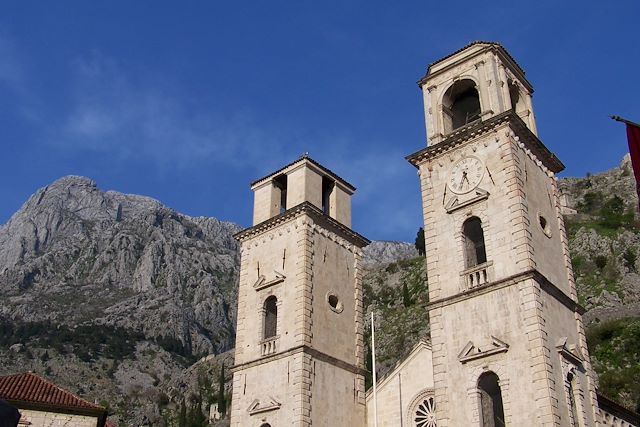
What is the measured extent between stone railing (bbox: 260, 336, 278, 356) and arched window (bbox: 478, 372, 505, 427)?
10.2m

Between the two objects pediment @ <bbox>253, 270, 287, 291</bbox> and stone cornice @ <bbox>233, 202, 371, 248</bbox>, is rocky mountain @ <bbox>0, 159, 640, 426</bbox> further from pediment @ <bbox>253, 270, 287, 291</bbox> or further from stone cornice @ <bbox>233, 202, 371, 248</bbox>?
pediment @ <bbox>253, 270, 287, 291</bbox>

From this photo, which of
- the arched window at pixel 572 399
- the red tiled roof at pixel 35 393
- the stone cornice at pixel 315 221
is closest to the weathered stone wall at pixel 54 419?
the red tiled roof at pixel 35 393

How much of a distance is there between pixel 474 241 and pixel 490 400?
5.88 meters

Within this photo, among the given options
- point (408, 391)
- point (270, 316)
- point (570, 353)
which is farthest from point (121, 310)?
point (570, 353)

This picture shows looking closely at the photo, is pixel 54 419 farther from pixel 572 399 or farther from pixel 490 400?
pixel 572 399

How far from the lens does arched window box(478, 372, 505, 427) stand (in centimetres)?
2253

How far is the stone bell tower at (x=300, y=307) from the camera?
96.2 ft

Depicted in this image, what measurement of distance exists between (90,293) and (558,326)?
6280 inches

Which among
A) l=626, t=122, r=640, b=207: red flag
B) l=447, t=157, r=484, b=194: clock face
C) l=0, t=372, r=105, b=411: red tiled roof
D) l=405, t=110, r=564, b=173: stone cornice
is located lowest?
l=0, t=372, r=105, b=411: red tiled roof

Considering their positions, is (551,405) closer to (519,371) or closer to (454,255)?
(519,371)

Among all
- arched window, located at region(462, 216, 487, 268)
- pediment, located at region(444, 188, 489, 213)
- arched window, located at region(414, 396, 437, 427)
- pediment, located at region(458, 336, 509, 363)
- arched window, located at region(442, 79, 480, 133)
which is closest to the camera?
pediment, located at region(458, 336, 509, 363)

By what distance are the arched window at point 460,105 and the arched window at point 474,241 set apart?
14.8 feet

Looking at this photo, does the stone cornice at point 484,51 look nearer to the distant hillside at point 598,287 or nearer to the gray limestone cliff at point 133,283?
the distant hillside at point 598,287

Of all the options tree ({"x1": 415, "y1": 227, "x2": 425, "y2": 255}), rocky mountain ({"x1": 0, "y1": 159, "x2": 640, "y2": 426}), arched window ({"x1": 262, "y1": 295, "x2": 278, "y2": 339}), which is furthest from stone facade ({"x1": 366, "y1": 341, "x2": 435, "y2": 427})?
tree ({"x1": 415, "y1": 227, "x2": 425, "y2": 255})
